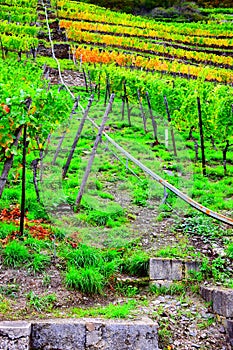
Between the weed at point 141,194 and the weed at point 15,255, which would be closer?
the weed at point 15,255

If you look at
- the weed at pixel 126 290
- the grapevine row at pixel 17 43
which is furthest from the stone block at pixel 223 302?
the grapevine row at pixel 17 43

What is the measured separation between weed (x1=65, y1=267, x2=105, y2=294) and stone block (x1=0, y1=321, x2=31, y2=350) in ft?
4.39

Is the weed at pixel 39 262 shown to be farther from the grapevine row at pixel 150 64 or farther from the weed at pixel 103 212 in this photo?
the grapevine row at pixel 150 64

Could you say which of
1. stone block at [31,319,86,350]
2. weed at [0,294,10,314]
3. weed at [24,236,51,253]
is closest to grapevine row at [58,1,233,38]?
weed at [24,236,51,253]

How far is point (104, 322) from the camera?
18.8 feet

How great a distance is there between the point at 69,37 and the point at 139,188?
114ft

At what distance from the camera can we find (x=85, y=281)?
6641 millimetres

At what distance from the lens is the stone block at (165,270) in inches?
281

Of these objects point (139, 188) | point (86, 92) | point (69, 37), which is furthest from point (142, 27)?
point (139, 188)

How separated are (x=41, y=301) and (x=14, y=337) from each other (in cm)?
98

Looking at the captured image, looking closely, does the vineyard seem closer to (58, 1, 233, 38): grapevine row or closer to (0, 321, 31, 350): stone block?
(0, 321, 31, 350): stone block

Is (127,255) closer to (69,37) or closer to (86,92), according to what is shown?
(86,92)

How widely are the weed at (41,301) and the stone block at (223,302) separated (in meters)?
2.21

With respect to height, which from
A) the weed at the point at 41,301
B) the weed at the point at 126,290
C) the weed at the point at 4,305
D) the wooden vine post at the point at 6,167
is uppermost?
the wooden vine post at the point at 6,167
